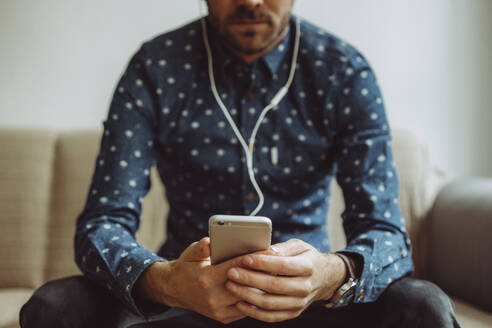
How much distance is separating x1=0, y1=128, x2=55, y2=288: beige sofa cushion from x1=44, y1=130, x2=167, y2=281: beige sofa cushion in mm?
26

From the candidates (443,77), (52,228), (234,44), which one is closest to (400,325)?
(234,44)

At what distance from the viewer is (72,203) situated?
50.7 inches

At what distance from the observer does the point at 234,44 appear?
1.00 metres

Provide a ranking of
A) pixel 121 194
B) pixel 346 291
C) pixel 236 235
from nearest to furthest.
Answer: pixel 236 235, pixel 346 291, pixel 121 194

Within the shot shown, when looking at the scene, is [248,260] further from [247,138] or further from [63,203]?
[63,203]

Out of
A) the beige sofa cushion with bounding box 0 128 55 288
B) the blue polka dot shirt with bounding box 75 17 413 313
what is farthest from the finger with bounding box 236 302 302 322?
the beige sofa cushion with bounding box 0 128 55 288

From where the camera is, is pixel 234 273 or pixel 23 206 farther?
pixel 23 206

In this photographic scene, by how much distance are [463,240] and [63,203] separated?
1.05m

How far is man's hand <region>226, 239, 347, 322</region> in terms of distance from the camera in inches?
26.4

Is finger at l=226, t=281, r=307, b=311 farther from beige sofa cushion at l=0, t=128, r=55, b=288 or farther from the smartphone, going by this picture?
beige sofa cushion at l=0, t=128, r=55, b=288

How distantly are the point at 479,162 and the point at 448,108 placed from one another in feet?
0.77

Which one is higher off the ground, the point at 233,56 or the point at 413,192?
the point at 233,56

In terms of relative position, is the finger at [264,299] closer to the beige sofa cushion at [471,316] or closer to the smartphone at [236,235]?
the smartphone at [236,235]

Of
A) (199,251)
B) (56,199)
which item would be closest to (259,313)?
(199,251)
